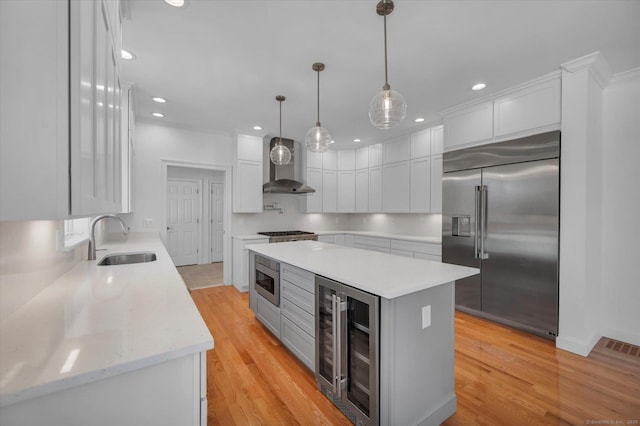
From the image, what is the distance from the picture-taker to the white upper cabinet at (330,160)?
19.1 ft

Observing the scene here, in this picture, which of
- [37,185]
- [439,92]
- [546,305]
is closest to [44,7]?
[37,185]

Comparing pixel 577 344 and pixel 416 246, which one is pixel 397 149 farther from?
pixel 577 344

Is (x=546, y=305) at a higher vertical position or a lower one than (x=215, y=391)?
higher

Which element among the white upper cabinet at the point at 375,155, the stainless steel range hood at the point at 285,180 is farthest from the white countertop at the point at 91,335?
the white upper cabinet at the point at 375,155

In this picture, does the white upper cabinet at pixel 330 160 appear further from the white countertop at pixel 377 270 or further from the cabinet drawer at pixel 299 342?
the cabinet drawer at pixel 299 342

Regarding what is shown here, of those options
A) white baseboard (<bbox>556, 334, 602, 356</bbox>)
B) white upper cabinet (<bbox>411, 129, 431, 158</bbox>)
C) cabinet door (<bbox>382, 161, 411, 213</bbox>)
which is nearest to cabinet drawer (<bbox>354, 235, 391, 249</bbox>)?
cabinet door (<bbox>382, 161, 411, 213</bbox>)

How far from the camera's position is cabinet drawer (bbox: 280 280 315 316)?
7.06 ft

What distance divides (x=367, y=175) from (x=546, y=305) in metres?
3.61

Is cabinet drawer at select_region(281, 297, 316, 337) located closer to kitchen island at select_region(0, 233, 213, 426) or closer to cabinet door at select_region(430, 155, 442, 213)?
kitchen island at select_region(0, 233, 213, 426)

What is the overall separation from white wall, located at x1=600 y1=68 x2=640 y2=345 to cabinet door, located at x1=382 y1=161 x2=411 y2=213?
2408mm

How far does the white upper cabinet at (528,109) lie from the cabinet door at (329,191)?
327 cm

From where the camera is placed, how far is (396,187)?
497cm

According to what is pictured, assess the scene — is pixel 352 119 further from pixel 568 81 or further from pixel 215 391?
pixel 215 391

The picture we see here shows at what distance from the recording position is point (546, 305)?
8.98 feet
